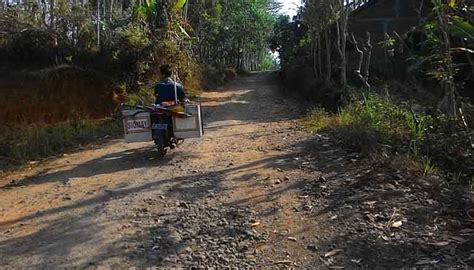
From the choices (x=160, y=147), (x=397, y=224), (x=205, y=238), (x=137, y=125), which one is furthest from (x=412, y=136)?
(x=137, y=125)

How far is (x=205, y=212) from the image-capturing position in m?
5.88

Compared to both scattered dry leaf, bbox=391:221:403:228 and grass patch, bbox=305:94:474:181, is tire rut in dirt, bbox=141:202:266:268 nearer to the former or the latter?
scattered dry leaf, bbox=391:221:403:228

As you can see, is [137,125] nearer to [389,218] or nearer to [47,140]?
[47,140]

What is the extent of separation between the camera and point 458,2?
8.36 m

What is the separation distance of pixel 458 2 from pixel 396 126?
2.28 meters

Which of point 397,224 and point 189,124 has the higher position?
point 189,124

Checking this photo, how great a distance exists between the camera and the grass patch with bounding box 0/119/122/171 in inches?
391

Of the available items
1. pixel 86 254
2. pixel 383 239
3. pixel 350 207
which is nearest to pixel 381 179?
pixel 350 207

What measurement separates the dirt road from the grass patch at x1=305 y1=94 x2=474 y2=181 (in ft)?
1.38

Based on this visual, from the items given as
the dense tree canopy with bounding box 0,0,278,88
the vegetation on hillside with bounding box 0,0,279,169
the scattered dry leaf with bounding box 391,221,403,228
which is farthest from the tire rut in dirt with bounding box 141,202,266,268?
the dense tree canopy with bounding box 0,0,278,88

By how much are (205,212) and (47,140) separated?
20.8 ft

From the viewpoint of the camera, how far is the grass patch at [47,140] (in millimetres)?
9922

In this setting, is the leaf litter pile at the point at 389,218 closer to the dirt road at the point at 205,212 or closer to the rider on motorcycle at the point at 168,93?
the dirt road at the point at 205,212

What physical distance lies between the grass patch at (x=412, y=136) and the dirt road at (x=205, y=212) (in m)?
0.42
